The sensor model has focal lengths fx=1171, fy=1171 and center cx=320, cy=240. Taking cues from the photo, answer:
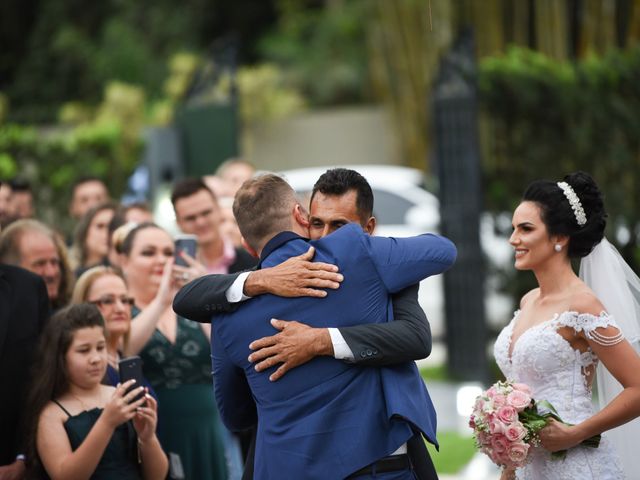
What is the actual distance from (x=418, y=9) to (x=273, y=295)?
1732 cm

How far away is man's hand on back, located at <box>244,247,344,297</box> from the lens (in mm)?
4020

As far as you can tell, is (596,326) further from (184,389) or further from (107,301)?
(107,301)

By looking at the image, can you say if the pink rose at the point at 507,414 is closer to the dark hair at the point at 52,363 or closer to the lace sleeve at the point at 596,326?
the lace sleeve at the point at 596,326

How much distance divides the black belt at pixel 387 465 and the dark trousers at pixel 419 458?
0.26ft

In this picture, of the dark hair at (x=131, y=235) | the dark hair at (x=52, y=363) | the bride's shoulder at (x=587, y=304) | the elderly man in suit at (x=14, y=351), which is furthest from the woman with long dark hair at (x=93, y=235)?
the bride's shoulder at (x=587, y=304)

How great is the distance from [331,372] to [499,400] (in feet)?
3.14

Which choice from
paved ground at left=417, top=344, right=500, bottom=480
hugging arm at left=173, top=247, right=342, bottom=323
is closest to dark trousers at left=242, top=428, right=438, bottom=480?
hugging arm at left=173, top=247, right=342, bottom=323

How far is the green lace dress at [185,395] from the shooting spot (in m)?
5.98

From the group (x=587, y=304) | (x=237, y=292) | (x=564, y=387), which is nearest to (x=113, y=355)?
(x=237, y=292)

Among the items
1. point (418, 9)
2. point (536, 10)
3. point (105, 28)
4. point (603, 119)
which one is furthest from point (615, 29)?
point (105, 28)

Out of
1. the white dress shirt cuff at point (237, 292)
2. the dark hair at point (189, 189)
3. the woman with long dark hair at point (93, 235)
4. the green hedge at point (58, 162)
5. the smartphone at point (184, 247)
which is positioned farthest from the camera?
the green hedge at point (58, 162)

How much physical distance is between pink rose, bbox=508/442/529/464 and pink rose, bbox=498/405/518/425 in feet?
0.31

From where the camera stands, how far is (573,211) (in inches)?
190

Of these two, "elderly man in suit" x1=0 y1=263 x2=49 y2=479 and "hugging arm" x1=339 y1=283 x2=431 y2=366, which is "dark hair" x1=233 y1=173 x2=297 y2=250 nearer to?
"hugging arm" x1=339 y1=283 x2=431 y2=366
